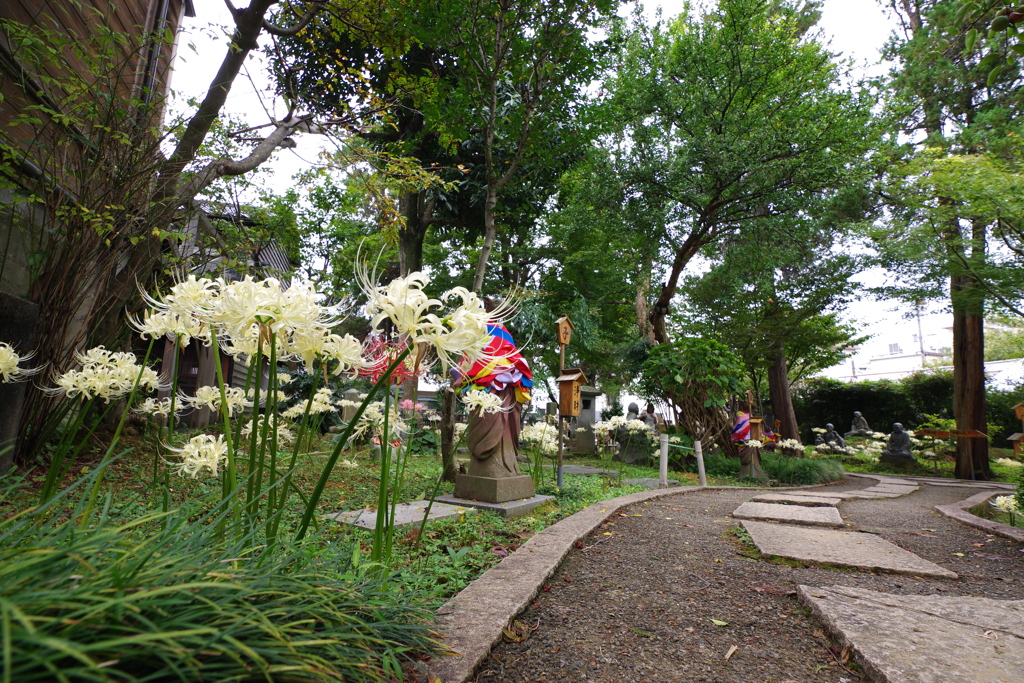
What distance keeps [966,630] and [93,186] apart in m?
5.58

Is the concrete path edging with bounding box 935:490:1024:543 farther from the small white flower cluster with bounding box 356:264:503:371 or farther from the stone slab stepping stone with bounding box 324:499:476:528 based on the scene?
the small white flower cluster with bounding box 356:264:503:371

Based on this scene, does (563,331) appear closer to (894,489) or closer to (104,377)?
(104,377)

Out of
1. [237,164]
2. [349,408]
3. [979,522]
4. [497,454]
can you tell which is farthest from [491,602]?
[349,408]

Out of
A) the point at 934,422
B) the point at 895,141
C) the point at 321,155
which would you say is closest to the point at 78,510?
the point at 321,155

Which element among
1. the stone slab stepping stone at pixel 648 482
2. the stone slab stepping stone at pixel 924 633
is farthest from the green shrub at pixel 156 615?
the stone slab stepping stone at pixel 648 482

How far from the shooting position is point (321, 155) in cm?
660

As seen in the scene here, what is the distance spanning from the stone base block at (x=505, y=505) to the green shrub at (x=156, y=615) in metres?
2.92

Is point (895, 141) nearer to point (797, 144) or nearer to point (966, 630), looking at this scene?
point (797, 144)

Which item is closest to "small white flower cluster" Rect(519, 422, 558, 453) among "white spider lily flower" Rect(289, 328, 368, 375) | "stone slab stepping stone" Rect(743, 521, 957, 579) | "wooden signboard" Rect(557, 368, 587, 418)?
"wooden signboard" Rect(557, 368, 587, 418)

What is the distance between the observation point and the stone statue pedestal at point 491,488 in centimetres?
441

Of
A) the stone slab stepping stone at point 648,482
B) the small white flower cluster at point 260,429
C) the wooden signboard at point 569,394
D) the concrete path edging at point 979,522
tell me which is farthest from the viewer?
the stone slab stepping stone at point 648,482

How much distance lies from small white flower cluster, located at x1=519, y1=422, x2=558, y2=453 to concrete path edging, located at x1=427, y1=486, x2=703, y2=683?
2.27 m

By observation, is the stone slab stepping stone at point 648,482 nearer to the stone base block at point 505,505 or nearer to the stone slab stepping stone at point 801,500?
the stone slab stepping stone at point 801,500

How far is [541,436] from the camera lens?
5852 mm
